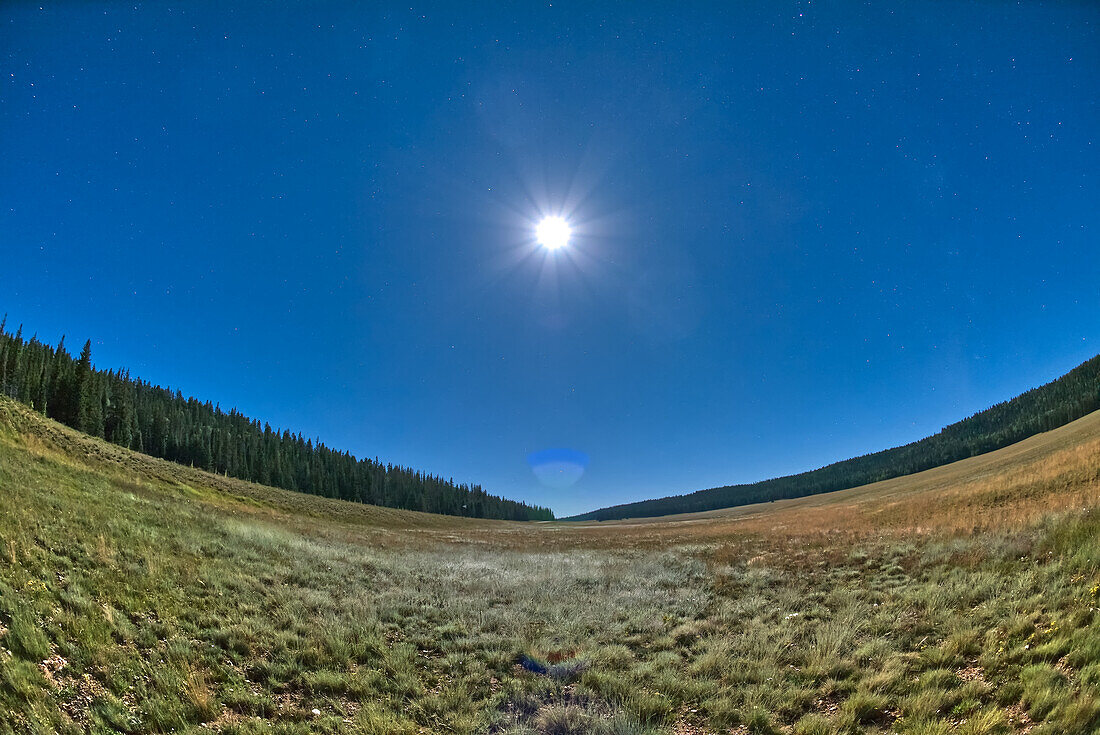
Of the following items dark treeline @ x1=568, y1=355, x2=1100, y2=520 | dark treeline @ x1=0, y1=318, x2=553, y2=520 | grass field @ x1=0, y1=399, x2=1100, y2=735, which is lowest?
dark treeline @ x1=568, y1=355, x2=1100, y2=520

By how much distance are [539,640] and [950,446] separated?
156 metres

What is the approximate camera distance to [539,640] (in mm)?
8656

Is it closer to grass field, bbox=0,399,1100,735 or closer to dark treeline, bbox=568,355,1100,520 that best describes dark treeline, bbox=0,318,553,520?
grass field, bbox=0,399,1100,735

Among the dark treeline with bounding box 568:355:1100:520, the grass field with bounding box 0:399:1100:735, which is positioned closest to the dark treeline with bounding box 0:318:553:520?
the grass field with bounding box 0:399:1100:735

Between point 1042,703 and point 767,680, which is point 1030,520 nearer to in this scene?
point 1042,703

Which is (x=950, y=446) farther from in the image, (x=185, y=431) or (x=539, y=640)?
(x=185, y=431)

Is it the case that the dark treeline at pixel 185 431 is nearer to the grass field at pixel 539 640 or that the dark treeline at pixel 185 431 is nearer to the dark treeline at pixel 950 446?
the grass field at pixel 539 640

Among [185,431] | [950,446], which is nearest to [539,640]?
[185,431]

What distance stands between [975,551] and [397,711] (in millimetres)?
13590

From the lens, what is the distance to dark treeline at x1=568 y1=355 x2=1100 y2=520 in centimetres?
9444

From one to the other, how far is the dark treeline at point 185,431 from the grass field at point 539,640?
2606 inches

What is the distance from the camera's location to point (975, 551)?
33.1 ft

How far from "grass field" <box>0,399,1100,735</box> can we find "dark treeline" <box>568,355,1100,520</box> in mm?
125485

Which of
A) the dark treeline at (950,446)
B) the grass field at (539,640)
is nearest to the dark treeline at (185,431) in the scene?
the grass field at (539,640)
